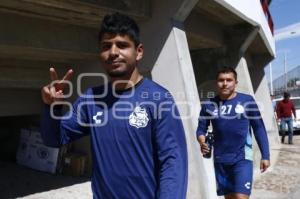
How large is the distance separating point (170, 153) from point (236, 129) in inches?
130

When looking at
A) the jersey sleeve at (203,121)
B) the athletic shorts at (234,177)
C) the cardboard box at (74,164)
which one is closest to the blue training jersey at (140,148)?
the athletic shorts at (234,177)

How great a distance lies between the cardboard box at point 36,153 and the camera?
377 inches

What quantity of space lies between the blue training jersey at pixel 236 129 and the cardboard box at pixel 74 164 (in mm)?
4673

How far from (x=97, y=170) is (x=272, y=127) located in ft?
60.5

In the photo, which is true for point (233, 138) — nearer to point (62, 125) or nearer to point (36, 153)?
point (62, 125)

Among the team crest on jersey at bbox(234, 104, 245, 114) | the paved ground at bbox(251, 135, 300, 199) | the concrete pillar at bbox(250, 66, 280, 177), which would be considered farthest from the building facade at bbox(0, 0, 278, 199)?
the concrete pillar at bbox(250, 66, 280, 177)

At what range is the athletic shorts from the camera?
17.4 feet

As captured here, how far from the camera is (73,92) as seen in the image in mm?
9891

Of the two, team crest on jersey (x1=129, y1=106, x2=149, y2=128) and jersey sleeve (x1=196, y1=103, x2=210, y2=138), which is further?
jersey sleeve (x1=196, y1=103, x2=210, y2=138)

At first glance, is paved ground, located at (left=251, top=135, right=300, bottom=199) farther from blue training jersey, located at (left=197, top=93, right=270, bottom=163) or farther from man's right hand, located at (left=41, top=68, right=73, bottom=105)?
man's right hand, located at (left=41, top=68, right=73, bottom=105)

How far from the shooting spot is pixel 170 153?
7.70 ft

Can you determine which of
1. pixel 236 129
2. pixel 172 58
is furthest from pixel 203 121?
pixel 172 58

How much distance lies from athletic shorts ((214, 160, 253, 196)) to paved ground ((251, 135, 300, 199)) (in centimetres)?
303

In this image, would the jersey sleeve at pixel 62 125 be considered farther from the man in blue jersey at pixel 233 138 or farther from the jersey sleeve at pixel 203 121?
the jersey sleeve at pixel 203 121
